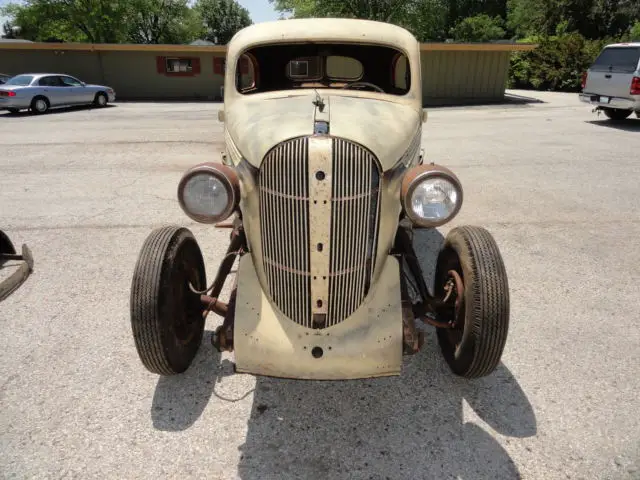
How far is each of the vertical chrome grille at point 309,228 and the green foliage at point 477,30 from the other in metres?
56.1

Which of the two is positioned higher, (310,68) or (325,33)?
(325,33)

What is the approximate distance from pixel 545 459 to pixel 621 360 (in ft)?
4.22

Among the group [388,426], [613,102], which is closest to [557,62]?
[613,102]

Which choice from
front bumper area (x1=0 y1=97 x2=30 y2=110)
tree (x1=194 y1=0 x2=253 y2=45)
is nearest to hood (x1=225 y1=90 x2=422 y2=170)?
front bumper area (x1=0 y1=97 x2=30 y2=110)

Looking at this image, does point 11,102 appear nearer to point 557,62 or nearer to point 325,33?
point 325,33

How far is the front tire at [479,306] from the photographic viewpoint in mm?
2543

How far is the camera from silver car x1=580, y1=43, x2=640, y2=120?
12.0 metres

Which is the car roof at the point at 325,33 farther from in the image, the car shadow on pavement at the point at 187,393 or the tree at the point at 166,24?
the tree at the point at 166,24

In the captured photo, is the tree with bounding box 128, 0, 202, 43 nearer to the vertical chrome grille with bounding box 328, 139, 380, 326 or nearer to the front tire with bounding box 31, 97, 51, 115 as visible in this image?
the front tire with bounding box 31, 97, 51, 115

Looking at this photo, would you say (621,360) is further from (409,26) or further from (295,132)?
(409,26)

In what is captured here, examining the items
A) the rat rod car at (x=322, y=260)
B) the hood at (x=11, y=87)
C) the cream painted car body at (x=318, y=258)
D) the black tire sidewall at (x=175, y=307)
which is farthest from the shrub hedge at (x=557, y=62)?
the black tire sidewall at (x=175, y=307)

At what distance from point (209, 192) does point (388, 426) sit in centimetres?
170

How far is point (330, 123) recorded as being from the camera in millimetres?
2449

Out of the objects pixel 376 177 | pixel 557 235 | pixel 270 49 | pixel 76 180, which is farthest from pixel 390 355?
pixel 76 180
